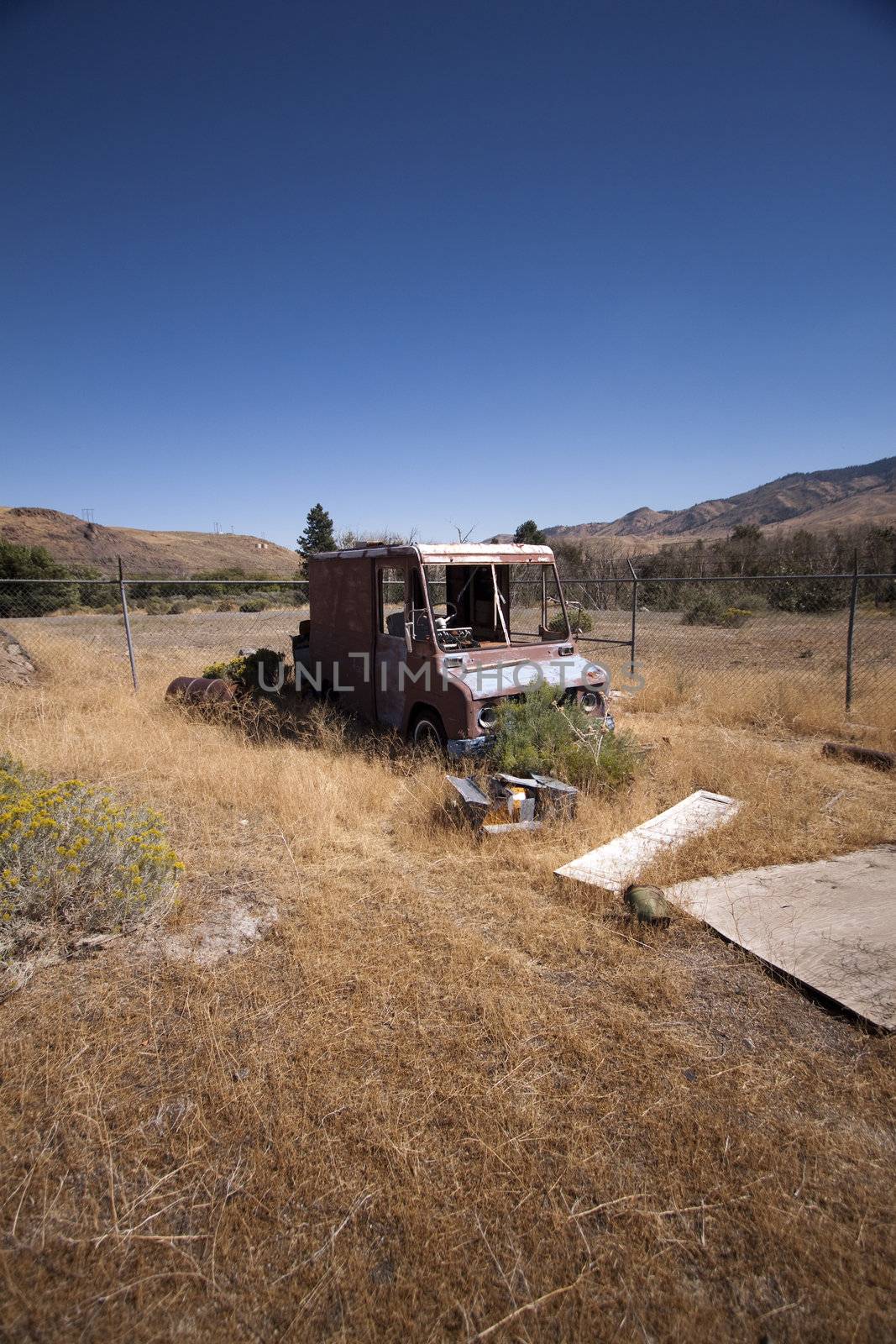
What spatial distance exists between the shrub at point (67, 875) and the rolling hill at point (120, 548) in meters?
49.9

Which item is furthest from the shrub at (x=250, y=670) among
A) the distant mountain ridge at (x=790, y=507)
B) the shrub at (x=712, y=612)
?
the distant mountain ridge at (x=790, y=507)

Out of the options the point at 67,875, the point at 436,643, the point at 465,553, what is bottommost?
the point at 67,875

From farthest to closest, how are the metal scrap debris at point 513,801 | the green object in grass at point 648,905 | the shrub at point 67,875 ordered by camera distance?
the metal scrap debris at point 513,801 → the green object in grass at point 648,905 → the shrub at point 67,875

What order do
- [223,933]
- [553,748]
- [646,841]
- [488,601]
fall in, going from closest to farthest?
[223,933], [646,841], [553,748], [488,601]

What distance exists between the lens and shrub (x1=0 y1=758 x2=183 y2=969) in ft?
10.4

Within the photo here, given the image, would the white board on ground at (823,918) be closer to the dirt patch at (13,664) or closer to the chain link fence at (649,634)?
the chain link fence at (649,634)

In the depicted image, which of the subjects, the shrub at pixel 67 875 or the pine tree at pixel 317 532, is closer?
the shrub at pixel 67 875

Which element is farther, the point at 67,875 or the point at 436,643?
the point at 436,643

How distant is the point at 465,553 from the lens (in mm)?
6246

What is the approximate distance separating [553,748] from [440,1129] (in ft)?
11.2

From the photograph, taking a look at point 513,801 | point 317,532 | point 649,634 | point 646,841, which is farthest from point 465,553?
point 317,532

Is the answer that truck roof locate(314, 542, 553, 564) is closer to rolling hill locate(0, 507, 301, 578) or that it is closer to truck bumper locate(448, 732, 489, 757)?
truck bumper locate(448, 732, 489, 757)

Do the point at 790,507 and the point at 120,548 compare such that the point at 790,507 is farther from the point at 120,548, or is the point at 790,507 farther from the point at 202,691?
the point at 202,691

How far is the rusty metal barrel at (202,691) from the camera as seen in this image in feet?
26.3
